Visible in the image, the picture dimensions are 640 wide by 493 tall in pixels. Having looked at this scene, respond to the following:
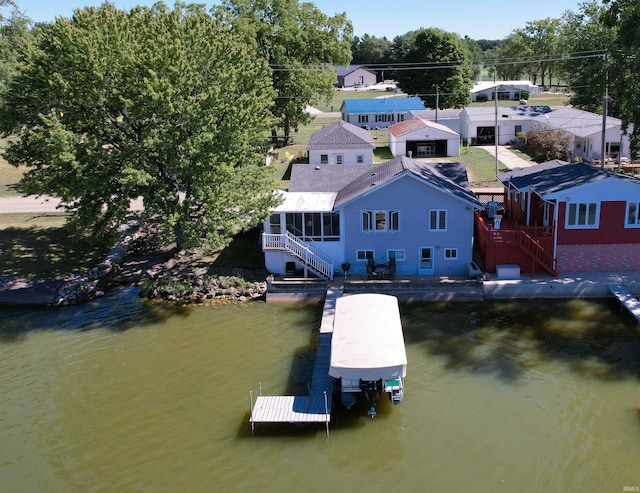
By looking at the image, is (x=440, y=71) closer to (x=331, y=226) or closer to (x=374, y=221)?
(x=374, y=221)

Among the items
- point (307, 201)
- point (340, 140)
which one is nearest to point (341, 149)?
point (340, 140)

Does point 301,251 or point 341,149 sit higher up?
point 341,149

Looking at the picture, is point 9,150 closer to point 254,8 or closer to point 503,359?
point 503,359

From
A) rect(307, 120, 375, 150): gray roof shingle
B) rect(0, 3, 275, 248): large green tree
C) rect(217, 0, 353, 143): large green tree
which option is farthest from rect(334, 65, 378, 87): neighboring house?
rect(0, 3, 275, 248): large green tree

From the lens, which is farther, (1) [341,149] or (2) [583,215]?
(1) [341,149]

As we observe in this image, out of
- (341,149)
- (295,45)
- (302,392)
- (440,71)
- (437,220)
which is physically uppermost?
(440,71)

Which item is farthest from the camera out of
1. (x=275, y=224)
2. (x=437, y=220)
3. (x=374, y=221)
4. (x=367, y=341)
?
(x=275, y=224)

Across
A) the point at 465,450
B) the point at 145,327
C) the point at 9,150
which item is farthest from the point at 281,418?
the point at 9,150

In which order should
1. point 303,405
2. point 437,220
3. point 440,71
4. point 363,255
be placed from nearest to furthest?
point 303,405 < point 437,220 < point 363,255 < point 440,71
